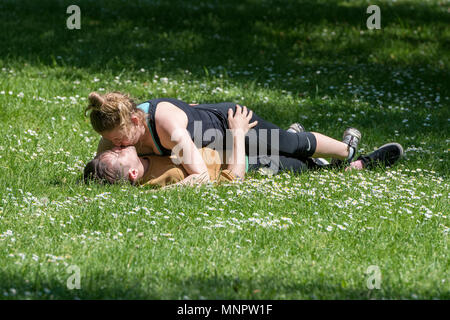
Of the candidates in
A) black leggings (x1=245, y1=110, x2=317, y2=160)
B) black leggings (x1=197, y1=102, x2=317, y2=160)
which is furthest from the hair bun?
black leggings (x1=245, y1=110, x2=317, y2=160)

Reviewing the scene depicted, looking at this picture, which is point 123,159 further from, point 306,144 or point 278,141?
point 306,144

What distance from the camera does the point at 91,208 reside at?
510 cm

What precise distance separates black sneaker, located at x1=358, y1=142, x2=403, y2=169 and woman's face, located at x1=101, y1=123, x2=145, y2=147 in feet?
8.45

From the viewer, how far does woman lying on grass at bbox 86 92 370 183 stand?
5.62 m

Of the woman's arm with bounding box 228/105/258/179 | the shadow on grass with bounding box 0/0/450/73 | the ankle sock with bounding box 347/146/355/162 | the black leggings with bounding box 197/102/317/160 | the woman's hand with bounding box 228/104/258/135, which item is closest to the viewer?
the woman's arm with bounding box 228/105/258/179

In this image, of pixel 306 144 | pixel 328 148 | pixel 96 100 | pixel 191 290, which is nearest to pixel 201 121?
pixel 96 100

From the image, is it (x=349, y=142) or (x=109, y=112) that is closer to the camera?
(x=109, y=112)

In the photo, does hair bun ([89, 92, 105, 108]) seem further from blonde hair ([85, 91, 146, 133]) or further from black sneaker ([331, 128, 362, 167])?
black sneaker ([331, 128, 362, 167])

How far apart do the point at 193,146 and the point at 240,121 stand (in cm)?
75

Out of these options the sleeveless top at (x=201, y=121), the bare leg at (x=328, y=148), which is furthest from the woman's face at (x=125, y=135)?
the bare leg at (x=328, y=148)

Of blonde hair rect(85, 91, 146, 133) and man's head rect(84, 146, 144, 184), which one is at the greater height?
blonde hair rect(85, 91, 146, 133)

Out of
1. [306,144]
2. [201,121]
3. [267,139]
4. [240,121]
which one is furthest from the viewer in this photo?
[306,144]

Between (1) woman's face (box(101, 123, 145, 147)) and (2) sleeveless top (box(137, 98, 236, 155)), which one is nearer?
(1) woman's face (box(101, 123, 145, 147))

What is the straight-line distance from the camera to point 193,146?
570 cm
